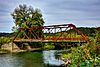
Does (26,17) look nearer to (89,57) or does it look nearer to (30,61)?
(30,61)

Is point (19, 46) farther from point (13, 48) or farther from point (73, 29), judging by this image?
point (73, 29)

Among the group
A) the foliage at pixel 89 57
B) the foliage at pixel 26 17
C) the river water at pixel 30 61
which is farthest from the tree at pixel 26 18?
the foliage at pixel 89 57

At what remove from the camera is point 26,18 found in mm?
75000

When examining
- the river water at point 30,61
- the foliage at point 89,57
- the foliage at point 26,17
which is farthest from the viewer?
the foliage at point 26,17

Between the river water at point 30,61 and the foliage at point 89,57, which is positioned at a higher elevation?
the foliage at point 89,57

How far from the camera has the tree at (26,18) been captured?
73000 mm

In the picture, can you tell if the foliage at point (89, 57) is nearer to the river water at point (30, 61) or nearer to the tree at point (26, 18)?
the river water at point (30, 61)

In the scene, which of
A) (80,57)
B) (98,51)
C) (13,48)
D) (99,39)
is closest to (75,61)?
(80,57)

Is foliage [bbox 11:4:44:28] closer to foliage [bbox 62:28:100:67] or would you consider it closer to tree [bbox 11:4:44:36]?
tree [bbox 11:4:44:36]

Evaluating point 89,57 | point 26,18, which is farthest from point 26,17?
point 89,57

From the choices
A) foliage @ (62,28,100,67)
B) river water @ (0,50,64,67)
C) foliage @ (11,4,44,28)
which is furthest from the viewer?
foliage @ (11,4,44,28)

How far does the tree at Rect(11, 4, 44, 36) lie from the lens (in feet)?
240

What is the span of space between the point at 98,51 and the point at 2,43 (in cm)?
4772

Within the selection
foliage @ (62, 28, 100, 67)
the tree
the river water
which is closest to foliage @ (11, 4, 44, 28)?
the tree
